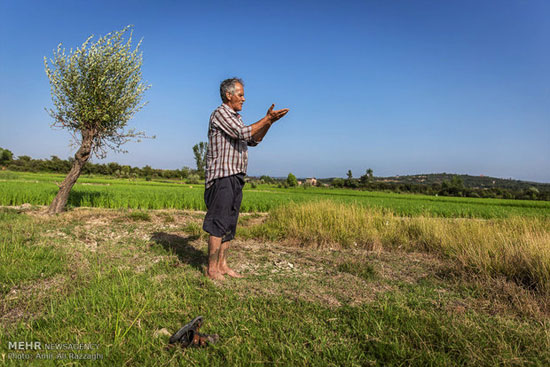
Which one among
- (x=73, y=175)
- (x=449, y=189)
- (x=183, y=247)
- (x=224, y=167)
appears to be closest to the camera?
(x=224, y=167)

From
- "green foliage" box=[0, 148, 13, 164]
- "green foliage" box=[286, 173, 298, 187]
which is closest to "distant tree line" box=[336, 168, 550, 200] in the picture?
"green foliage" box=[286, 173, 298, 187]

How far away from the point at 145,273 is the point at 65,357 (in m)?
1.58

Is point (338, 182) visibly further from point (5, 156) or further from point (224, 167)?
point (5, 156)

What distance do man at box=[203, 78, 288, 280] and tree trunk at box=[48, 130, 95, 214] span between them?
6458 mm

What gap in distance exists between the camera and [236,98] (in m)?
3.52

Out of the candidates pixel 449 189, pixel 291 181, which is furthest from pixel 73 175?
pixel 291 181

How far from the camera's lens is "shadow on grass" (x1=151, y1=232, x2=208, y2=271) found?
4.13m

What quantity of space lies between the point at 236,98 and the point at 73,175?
22.6 ft

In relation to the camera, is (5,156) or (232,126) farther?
(5,156)

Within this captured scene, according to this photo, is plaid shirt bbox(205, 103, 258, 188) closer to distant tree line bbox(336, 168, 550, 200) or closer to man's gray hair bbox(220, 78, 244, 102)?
man's gray hair bbox(220, 78, 244, 102)

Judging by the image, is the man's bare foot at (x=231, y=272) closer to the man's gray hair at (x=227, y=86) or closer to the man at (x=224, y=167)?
the man at (x=224, y=167)

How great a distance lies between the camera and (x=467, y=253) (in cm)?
396

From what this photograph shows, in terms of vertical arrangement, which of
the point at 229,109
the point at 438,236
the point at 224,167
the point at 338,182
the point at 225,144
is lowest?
the point at 438,236

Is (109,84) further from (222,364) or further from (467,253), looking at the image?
(467,253)
